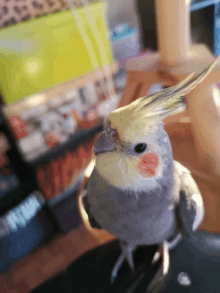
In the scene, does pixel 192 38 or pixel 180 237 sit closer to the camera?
pixel 180 237

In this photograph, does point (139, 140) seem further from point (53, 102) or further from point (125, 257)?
point (53, 102)

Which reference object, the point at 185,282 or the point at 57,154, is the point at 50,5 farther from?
the point at 185,282

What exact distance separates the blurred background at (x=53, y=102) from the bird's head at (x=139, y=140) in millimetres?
493

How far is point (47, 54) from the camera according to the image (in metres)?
0.86

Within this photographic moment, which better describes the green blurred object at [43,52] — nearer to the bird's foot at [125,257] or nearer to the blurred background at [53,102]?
the blurred background at [53,102]

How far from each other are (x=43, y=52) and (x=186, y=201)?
2.47 feet

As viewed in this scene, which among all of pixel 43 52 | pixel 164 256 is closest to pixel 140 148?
pixel 164 256

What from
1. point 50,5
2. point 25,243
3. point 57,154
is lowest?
point 25,243

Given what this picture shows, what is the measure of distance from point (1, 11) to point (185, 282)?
944 millimetres

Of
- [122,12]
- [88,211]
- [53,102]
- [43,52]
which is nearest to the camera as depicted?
[88,211]

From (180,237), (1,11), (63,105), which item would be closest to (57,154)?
(63,105)

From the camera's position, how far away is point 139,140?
1.02 feet

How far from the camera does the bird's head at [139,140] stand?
297mm

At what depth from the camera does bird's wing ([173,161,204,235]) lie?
15.4 inches
